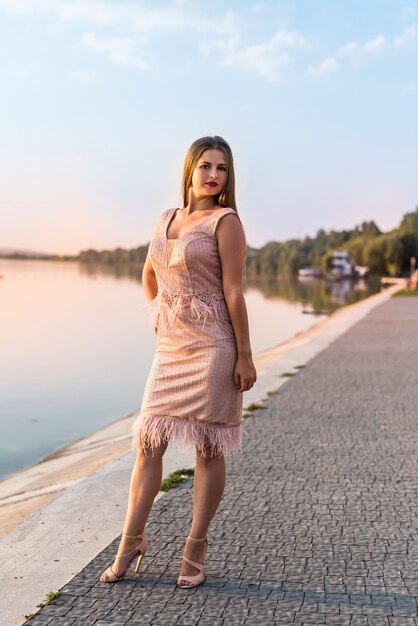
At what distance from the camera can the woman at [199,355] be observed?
3.60 meters

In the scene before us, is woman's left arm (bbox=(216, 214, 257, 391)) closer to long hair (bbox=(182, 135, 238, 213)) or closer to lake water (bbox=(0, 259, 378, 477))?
long hair (bbox=(182, 135, 238, 213))

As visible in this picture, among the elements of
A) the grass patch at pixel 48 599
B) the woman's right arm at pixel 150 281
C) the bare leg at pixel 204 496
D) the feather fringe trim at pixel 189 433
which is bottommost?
the grass patch at pixel 48 599

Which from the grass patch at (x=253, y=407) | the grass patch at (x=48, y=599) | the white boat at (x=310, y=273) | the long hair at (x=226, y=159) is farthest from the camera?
the white boat at (x=310, y=273)

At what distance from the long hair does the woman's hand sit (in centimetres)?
72

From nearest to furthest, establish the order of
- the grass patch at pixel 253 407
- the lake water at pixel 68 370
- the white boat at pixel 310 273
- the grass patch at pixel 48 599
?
the grass patch at pixel 48 599 → the grass patch at pixel 253 407 → the lake water at pixel 68 370 → the white boat at pixel 310 273

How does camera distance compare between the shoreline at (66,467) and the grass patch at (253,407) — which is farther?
the grass patch at (253,407)

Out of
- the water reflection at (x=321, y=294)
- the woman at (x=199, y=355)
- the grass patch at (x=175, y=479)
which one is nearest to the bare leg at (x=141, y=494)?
the woman at (x=199, y=355)

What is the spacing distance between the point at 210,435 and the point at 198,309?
1.90 feet

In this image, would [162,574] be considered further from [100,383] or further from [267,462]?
[100,383]

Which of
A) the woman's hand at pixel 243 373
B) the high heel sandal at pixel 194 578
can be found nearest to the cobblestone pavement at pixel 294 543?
the high heel sandal at pixel 194 578

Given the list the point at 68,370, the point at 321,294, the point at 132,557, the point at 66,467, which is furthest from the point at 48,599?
the point at 321,294

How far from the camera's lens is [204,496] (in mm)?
3682

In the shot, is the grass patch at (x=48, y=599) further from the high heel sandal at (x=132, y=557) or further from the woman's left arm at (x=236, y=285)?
the woman's left arm at (x=236, y=285)

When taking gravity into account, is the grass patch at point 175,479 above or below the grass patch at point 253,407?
above
